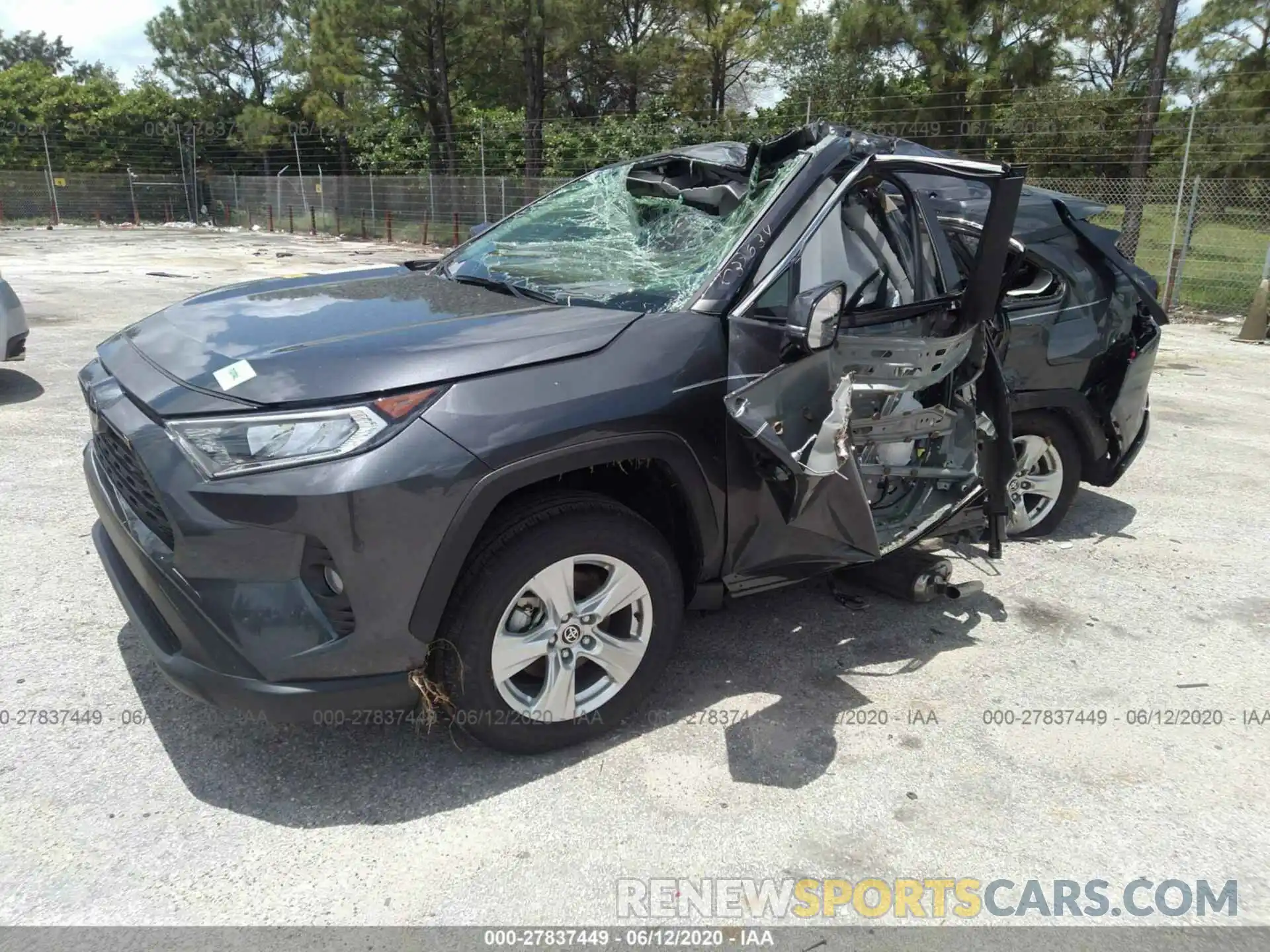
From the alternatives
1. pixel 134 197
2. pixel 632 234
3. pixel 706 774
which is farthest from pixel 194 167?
pixel 706 774

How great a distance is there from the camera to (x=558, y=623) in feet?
8.89

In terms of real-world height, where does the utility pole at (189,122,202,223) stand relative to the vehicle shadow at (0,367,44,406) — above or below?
above

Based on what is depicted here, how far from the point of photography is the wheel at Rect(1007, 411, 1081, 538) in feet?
14.9

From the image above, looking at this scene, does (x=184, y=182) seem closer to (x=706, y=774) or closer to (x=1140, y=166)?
(x=1140, y=166)

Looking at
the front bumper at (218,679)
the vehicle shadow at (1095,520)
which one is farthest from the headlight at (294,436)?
the vehicle shadow at (1095,520)

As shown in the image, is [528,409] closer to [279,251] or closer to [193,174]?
[279,251]

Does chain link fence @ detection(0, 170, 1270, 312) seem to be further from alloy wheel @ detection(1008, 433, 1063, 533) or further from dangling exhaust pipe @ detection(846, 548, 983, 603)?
dangling exhaust pipe @ detection(846, 548, 983, 603)

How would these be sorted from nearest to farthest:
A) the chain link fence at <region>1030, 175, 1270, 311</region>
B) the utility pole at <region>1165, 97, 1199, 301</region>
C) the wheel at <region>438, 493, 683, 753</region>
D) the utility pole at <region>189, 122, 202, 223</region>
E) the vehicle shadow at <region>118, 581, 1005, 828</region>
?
the wheel at <region>438, 493, 683, 753</region> < the vehicle shadow at <region>118, 581, 1005, 828</region> < the utility pole at <region>1165, 97, 1199, 301</region> < the chain link fence at <region>1030, 175, 1270, 311</region> < the utility pole at <region>189, 122, 202, 223</region>

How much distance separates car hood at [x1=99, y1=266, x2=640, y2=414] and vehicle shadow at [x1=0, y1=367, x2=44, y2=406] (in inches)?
171

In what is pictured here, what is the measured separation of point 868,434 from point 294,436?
196 cm

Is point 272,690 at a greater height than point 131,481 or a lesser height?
lesser

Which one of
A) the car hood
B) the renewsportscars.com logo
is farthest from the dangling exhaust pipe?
the car hood

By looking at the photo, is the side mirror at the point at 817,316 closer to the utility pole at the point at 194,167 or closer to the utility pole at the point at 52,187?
the utility pole at the point at 52,187

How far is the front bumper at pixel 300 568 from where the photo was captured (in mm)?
2291
